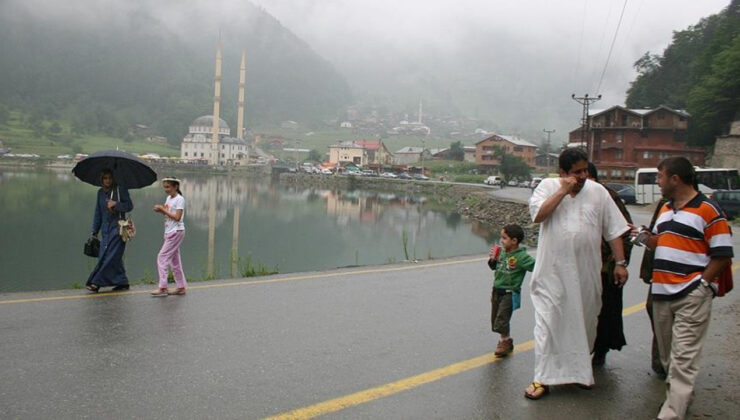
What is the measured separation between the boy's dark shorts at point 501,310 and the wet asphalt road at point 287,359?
0.27m

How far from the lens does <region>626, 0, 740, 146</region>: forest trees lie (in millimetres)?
45812

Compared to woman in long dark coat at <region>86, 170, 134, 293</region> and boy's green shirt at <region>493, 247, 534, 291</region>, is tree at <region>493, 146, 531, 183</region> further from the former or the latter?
boy's green shirt at <region>493, 247, 534, 291</region>

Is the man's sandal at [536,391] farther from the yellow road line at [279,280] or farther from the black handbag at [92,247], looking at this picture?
the black handbag at [92,247]

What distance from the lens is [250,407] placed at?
3467mm

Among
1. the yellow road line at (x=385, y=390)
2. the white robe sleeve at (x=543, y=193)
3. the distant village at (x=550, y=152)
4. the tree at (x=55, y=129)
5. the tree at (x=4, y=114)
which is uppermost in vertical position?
the tree at (x=4, y=114)

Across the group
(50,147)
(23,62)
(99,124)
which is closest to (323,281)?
(50,147)

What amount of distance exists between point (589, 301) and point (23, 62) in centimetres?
22743

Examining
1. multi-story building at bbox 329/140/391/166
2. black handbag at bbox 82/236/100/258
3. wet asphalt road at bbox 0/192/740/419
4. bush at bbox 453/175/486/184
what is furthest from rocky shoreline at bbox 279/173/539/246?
multi-story building at bbox 329/140/391/166

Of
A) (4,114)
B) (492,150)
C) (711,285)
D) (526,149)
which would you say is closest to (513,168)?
(492,150)

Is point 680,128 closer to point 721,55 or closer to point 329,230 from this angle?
point 721,55

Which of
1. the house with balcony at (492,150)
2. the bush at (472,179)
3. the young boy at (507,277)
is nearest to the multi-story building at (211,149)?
the house with balcony at (492,150)

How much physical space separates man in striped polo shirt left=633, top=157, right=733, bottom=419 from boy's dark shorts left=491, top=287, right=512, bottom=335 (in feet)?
3.68

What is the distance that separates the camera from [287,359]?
444cm

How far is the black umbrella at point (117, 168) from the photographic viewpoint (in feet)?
22.5
